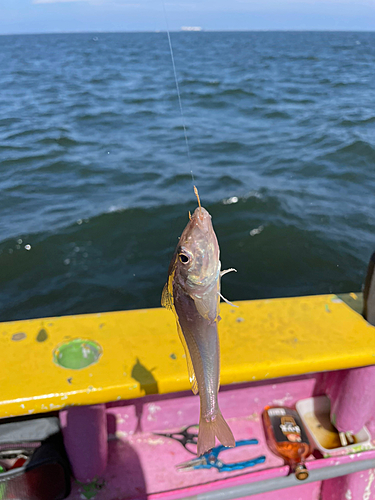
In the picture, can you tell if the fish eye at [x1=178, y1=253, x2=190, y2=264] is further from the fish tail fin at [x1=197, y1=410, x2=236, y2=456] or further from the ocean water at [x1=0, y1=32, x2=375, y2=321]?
the ocean water at [x1=0, y1=32, x2=375, y2=321]

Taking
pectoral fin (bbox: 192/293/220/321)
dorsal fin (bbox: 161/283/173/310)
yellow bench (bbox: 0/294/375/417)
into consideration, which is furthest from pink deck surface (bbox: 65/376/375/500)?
pectoral fin (bbox: 192/293/220/321)

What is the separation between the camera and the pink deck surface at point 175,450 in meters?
2.52

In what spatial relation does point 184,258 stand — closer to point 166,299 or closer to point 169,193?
point 166,299

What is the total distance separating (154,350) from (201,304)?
0.94 meters

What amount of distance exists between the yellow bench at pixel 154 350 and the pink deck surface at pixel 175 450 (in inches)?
24.5

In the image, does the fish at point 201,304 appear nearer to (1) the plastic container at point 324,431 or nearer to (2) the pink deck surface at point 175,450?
(2) the pink deck surface at point 175,450

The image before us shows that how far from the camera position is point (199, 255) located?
56.6 inches

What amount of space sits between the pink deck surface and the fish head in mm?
1590

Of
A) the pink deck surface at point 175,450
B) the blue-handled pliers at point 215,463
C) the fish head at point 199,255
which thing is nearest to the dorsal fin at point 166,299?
the fish head at point 199,255

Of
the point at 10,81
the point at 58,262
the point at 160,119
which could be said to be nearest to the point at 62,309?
the point at 58,262

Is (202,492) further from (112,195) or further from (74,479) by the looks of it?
(112,195)

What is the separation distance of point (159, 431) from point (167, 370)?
945 millimetres

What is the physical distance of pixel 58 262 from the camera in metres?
7.43

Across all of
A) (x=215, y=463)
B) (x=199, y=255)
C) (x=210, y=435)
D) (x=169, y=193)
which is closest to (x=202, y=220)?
(x=199, y=255)
